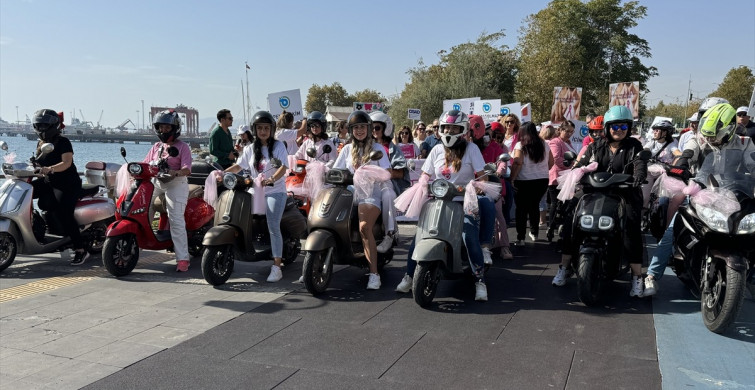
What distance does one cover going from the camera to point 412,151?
11.4m

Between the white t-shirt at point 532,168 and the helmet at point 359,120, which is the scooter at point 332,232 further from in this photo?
the white t-shirt at point 532,168

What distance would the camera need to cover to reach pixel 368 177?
5785 mm

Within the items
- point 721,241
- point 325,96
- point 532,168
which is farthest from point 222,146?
point 325,96

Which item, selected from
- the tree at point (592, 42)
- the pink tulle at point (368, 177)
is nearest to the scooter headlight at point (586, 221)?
the pink tulle at point (368, 177)

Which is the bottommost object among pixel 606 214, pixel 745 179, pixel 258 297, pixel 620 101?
pixel 258 297

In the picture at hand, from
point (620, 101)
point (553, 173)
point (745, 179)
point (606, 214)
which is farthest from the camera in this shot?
point (620, 101)

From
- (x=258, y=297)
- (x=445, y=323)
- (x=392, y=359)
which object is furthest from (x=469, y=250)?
(x=258, y=297)

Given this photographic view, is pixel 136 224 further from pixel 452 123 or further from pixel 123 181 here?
pixel 452 123

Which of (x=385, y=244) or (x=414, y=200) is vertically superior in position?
(x=414, y=200)

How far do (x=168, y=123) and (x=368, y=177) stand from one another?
8.65 feet

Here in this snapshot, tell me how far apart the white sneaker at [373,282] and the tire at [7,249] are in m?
4.24

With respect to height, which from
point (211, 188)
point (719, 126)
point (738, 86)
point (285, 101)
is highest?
point (738, 86)

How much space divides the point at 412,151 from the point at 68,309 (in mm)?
7312

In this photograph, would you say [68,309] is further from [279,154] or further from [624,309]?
[624,309]
